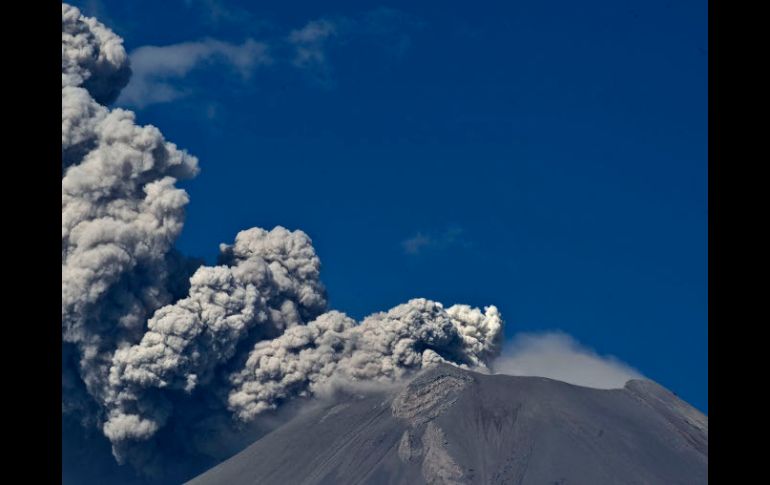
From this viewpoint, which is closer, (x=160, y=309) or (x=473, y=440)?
(x=160, y=309)

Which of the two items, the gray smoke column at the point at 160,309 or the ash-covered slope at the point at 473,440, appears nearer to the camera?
the gray smoke column at the point at 160,309

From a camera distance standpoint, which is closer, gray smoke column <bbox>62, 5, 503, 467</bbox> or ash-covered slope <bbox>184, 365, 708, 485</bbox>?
gray smoke column <bbox>62, 5, 503, 467</bbox>
